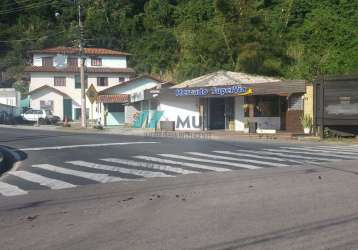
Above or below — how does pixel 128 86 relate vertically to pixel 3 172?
above

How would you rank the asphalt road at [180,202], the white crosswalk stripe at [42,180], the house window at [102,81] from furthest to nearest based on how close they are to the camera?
the house window at [102,81]
the white crosswalk stripe at [42,180]
the asphalt road at [180,202]

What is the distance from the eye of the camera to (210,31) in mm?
50562

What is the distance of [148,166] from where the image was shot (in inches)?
635

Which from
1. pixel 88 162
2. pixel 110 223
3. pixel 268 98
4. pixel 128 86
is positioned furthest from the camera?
pixel 128 86

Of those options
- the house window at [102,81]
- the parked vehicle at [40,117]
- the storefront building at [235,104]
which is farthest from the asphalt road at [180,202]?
the house window at [102,81]

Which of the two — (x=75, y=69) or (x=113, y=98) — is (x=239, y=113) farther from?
Result: (x=75, y=69)

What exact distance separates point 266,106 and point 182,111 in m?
6.93

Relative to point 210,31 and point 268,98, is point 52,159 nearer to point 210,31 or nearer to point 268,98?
point 268,98

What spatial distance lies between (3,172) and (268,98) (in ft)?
72.0

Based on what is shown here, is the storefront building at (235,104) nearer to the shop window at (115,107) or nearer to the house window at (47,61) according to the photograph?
the shop window at (115,107)

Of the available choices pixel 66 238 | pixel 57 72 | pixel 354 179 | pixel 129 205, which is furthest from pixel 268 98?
pixel 57 72

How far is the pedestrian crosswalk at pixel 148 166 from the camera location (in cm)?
1326

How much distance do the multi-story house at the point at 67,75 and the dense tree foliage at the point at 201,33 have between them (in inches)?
124

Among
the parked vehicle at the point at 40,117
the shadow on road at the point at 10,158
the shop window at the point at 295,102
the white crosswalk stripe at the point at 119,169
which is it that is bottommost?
the white crosswalk stripe at the point at 119,169
